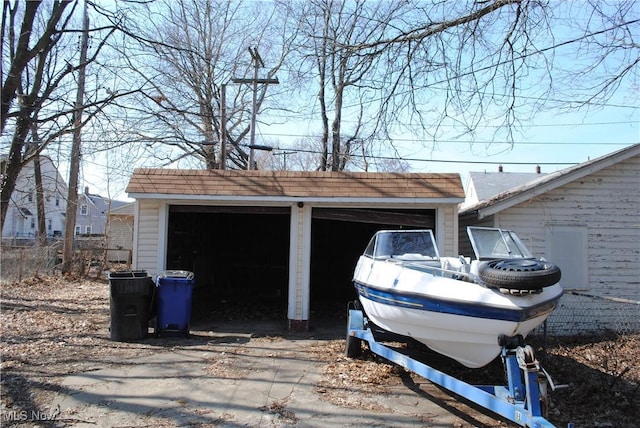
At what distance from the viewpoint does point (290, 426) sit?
468cm

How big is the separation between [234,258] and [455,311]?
43.7 ft

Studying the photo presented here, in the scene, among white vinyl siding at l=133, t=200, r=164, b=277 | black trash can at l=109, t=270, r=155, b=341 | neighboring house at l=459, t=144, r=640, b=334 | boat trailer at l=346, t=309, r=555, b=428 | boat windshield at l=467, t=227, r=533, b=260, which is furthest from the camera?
neighboring house at l=459, t=144, r=640, b=334

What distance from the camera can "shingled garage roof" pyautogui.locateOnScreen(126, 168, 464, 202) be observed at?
926 cm

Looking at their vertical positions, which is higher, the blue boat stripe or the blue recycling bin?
the blue boat stripe

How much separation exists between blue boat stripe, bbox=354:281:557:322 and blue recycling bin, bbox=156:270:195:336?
Result: 3.99m

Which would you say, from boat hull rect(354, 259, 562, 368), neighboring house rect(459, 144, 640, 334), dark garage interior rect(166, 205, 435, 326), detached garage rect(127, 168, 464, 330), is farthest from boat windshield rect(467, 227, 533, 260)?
dark garage interior rect(166, 205, 435, 326)

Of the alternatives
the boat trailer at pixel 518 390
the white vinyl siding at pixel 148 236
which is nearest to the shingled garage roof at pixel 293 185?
the white vinyl siding at pixel 148 236

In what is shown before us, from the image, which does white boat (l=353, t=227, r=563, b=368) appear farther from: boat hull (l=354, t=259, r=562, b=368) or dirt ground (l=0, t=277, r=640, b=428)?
dirt ground (l=0, t=277, r=640, b=428)

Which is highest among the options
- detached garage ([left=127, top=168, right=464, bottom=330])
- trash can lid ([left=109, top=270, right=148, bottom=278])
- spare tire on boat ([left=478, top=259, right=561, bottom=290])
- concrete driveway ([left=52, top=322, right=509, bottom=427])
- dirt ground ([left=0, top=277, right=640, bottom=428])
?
detached garage ([left=127, top=168, right=464, bottom=330])

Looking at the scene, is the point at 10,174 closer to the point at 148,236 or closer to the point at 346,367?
the point at 148,236

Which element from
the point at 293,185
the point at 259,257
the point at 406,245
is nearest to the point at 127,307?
the point at 293,185

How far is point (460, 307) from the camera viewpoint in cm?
458

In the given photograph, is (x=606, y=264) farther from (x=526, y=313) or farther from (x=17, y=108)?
Result: (x=17, y=108)

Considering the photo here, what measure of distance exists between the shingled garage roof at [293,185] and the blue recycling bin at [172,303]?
192 cm
